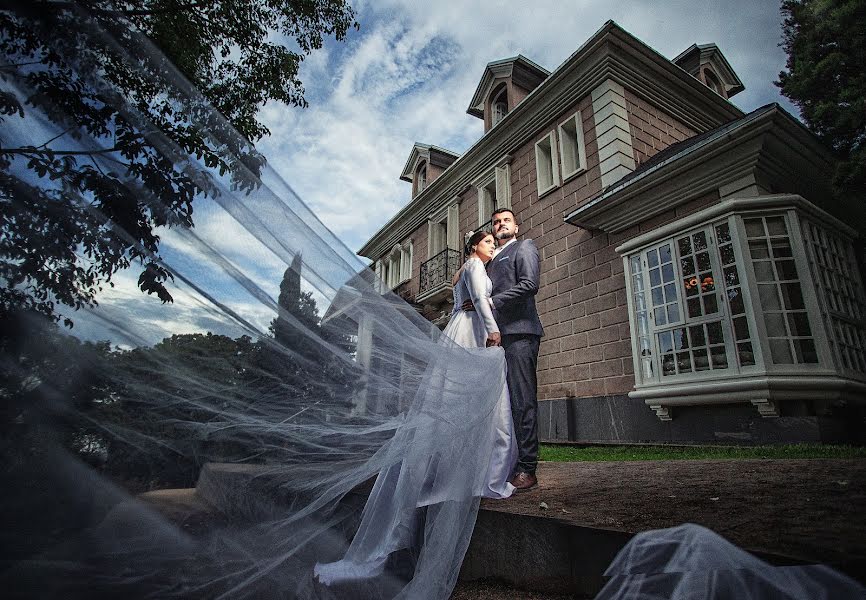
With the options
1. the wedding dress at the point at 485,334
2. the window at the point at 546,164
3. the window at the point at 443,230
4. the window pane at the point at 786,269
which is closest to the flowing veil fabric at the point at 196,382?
the wedding dress at the point at 485,334

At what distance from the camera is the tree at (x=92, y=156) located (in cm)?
131

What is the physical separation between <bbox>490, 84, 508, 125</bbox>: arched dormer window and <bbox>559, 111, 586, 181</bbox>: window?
130 inches

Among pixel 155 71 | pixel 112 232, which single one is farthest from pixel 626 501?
pixel 155 71

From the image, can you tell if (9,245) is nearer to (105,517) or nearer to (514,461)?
(105,517)

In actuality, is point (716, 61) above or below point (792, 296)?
above

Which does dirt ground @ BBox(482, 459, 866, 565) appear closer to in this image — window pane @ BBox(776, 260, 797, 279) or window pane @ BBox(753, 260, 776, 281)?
window pane @ BBox(753, 260, 776, 281)

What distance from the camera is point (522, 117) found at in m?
10.1

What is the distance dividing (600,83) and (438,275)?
6.75m

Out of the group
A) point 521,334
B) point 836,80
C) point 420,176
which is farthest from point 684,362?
point 420,176

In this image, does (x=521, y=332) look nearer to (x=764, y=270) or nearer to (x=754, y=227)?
(x=764, y=270)

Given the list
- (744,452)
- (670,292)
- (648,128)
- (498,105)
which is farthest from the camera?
(498,105)

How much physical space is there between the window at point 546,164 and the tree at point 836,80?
4390mm

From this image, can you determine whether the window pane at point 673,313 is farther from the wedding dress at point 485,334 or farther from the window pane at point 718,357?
the wedding dress at point 485,334

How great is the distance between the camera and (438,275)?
42.9 feet
